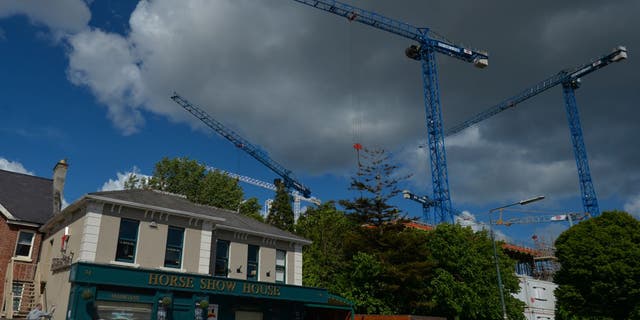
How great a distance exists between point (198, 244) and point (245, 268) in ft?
12.8

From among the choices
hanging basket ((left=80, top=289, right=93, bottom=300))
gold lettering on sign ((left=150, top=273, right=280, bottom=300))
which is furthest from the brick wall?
gold lettering on sign ((left=150, top=273, right=280, bottom=300))

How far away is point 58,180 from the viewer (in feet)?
117

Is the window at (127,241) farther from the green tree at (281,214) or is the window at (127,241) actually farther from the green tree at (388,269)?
the green tree at (281,214)

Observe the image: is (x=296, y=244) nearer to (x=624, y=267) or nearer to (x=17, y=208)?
(x=17, y=208)

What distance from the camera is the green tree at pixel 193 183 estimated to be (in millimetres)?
58375

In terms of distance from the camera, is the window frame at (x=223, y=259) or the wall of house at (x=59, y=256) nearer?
the wall of house at (x=59, y=256)

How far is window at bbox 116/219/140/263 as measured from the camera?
75.6 ft

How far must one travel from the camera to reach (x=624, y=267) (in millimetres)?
36938

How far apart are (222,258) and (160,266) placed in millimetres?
4394

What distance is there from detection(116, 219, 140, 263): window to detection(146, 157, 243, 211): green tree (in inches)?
1359

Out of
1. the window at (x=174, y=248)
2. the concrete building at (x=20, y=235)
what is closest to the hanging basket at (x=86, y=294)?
the window at (x=174, y=248)

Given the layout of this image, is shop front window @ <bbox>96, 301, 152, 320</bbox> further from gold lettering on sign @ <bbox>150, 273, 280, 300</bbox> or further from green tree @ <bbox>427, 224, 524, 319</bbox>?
green tree @ <bbox>427, 224, 524, 319</bbox>

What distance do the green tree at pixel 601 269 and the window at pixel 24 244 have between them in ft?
143

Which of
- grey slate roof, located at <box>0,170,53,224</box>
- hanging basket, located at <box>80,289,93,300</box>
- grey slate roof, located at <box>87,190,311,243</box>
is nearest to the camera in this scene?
hanging basket, located at <box>80,289,93,300</box>
